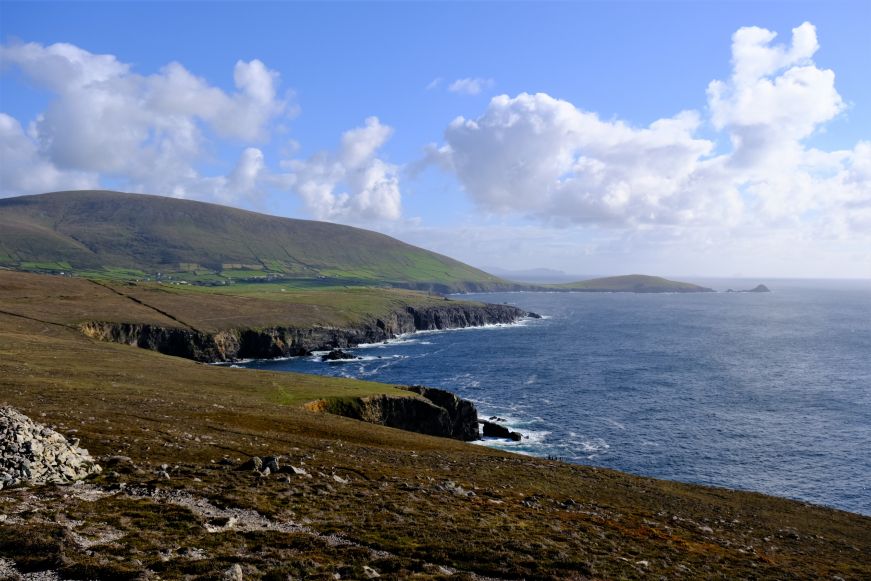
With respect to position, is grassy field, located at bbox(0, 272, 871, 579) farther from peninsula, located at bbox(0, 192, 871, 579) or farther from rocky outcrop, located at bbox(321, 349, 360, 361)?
rocky outcrop, located at bbox(321, 349, 360, 361)

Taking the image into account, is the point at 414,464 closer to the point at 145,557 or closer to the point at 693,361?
the point at 145,557

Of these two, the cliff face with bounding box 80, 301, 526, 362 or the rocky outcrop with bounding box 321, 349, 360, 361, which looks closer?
the cliff face with bounding box 80, 301, 526, 362

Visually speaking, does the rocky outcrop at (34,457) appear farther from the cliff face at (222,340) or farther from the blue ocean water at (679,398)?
the cliff face at (222,340)

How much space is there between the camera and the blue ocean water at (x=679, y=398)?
69.5 meters

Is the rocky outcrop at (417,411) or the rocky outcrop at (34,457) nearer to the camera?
the rocky outcrop at (34,457)

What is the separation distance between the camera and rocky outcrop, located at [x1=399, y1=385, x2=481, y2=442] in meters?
83.9

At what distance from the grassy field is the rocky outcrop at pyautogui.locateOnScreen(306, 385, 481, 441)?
13.2 m

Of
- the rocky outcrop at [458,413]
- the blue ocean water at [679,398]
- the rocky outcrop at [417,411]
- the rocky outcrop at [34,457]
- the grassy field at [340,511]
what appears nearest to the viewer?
the grassy field at [340,511]

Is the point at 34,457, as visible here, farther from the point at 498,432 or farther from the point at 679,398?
the point at 679,398

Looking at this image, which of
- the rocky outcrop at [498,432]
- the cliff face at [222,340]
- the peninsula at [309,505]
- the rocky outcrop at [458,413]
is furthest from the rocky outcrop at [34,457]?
the cliff face at [222,340]

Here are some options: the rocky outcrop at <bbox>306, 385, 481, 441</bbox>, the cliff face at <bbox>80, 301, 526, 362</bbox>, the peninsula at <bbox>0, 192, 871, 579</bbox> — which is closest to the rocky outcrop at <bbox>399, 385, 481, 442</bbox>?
the rocky outcrop at <bbox>306, 385, 481, 441</bbox>

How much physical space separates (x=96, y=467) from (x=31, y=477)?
2.99 meters

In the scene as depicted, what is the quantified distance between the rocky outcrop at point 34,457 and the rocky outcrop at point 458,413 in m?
59.8

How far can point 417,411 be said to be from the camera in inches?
3177
